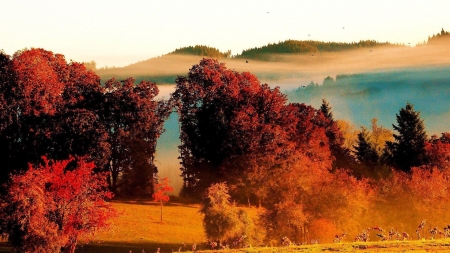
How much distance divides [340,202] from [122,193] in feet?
128

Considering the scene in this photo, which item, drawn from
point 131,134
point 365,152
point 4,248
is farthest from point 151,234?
point 365,152

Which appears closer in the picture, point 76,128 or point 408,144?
point 76,128

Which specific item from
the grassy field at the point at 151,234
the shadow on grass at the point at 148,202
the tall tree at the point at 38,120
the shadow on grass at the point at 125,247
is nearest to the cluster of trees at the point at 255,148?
the shadow on grass at the point at 148,202

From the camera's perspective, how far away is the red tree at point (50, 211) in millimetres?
49031

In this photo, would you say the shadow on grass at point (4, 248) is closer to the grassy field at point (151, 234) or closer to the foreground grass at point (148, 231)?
the grassy field at point (151, 234)

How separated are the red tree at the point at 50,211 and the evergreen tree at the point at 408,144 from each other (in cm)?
6980

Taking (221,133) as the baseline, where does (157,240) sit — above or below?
below

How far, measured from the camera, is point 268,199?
86.4 meters

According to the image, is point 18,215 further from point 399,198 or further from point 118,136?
point 399,198

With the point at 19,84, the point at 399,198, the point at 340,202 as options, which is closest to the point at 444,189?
the point at 399,198

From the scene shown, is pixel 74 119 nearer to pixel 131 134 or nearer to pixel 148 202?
pixel 131 134

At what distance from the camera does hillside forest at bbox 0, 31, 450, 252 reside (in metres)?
58.2

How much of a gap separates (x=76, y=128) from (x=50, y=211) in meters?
33.8

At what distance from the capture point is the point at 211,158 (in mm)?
94500
